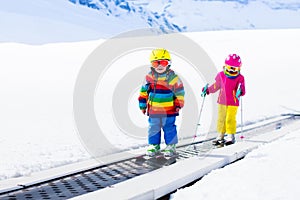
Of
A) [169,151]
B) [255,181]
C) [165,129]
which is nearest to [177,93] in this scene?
[165,129]

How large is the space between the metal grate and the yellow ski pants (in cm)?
103

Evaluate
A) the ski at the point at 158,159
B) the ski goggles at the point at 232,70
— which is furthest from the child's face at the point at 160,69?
the ski goggles at the point at 232,70

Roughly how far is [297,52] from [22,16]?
85.3 m

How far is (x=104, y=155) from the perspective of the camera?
5.77 meters

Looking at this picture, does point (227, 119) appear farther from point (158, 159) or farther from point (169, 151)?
point (158, 159)

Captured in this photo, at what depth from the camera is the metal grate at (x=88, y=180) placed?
4.10 m

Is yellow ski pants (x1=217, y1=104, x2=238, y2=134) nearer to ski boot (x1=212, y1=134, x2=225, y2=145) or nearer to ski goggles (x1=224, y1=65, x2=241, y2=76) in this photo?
ski boot (x1=212, y1=134, x2=225, y2=145)

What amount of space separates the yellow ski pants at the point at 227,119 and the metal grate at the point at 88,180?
3.38 feet

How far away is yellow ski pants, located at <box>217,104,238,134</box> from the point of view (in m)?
6.70

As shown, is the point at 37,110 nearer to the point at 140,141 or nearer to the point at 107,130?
the point at 107,130

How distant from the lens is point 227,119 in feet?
22.1

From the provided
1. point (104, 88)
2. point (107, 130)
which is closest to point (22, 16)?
point (104, 88)

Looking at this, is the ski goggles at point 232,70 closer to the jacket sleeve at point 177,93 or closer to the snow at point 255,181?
the jacket sleeve at point 177,93

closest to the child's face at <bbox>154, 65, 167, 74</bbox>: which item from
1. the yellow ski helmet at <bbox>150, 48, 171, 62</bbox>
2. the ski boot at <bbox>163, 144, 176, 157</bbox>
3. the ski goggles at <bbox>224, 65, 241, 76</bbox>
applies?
the yellow ski helmet at <bbox>150, 48, 171, 62</bbox>
